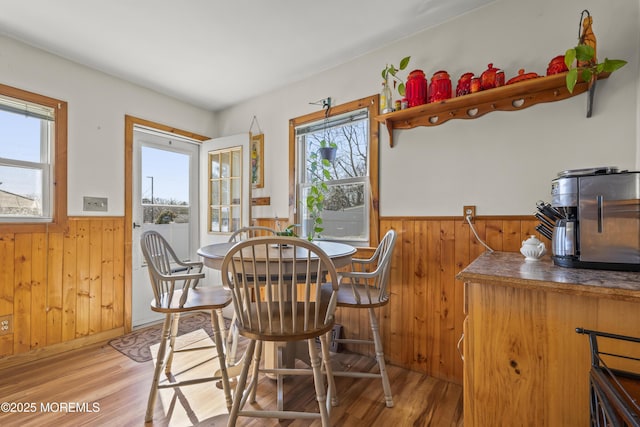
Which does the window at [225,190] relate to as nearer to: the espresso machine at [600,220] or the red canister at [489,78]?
the red canister at [489,78]

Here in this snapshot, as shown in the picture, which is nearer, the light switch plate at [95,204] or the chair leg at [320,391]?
the chair leg at [320,391]

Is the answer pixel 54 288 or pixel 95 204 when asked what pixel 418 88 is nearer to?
pixel 95 204

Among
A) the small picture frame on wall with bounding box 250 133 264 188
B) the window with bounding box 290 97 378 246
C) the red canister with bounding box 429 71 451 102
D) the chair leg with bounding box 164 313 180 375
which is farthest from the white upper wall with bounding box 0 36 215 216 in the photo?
the red canister with bounding box 429 71 451 102

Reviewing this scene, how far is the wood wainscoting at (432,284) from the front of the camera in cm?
181

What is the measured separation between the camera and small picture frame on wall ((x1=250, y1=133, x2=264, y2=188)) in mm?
3082

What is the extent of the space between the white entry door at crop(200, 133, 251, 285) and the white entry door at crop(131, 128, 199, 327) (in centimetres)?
13

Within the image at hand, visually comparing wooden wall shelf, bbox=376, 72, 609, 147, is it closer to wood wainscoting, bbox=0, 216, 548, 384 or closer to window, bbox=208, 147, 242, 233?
wood wainscoting, bbox=0, 216, 548, 384

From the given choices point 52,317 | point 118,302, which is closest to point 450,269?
point 118,302

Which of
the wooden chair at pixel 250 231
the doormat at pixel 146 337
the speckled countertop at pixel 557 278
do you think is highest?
the wooden chair at pixel 250 231

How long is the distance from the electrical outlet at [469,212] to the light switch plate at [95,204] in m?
2.98

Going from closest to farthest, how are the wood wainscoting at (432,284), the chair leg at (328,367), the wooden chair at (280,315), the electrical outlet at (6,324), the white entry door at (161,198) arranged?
the wooden chair at (280,315)
the chair leg at (328,367)
the wood wainscoting at (432,284)
the electrical outlet at (6,324)
the white entry door at (161,198)

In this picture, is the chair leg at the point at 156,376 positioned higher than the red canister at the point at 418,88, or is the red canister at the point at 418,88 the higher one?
the red canister at the point at 418,88

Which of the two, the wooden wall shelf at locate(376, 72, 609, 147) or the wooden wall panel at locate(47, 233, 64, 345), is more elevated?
the wooden wall shelf at locate(376, 72, 609, 147)

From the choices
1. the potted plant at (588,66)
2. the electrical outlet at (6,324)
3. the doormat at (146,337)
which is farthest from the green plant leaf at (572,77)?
the electrical outlet at (6,324)
